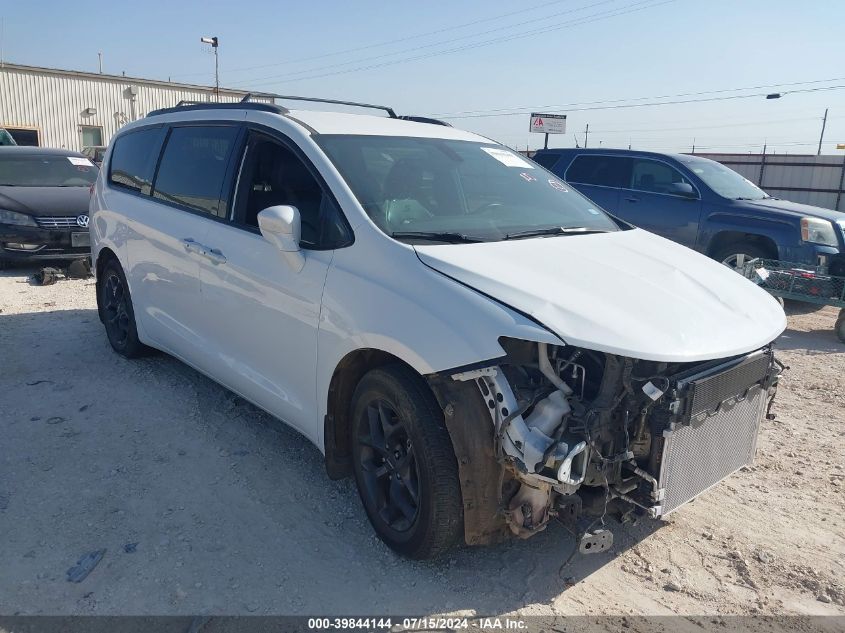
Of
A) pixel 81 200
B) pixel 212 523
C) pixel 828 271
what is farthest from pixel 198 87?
pixel 212 523

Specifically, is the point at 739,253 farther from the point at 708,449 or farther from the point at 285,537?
the point at 285,537

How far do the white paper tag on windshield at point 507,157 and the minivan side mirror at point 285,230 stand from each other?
4.85 ft

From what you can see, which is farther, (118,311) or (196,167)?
(118,311)

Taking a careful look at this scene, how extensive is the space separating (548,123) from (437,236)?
78.3 ft

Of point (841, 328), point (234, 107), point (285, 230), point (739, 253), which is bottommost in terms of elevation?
point (841, 328)

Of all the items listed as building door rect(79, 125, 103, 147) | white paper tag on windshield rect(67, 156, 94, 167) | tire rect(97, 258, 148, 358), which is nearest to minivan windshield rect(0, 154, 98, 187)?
white paper tag on windshield rect(67, 156, 94, 167)

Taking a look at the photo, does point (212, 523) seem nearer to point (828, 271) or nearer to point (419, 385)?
point (419, 385)

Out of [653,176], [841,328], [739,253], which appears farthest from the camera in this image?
[653,176]

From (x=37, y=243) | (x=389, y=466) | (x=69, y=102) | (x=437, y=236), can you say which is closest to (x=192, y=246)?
(x=437, y=236)

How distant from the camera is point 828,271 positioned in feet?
26.7

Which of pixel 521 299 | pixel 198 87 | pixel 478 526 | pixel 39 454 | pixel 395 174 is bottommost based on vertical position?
pixel 39 454

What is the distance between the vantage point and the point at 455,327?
2.72m

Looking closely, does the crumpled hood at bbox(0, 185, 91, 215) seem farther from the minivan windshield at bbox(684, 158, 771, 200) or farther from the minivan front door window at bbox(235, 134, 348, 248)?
the minivan windshield at bbox(684, 158, 771, 200)

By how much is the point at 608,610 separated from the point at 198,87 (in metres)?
38.5
